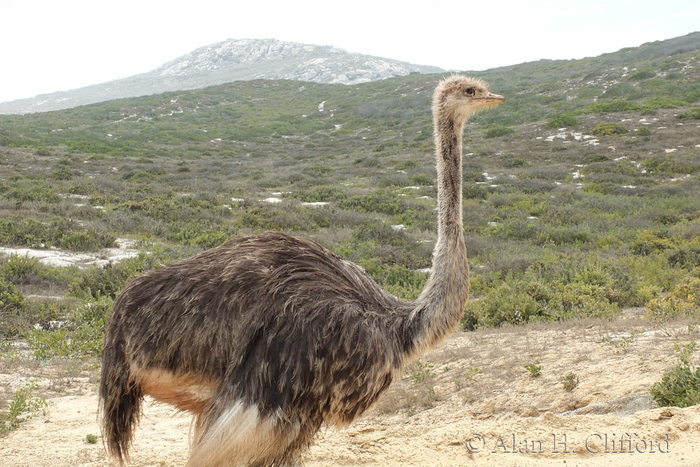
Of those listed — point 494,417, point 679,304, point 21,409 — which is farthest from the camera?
point 679,304

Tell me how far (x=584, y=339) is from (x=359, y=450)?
2745 millimetres

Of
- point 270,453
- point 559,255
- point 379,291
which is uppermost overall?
point 379,291

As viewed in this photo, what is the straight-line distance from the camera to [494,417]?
3943 mm

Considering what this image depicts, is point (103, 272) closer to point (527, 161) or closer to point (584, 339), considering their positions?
point (584, 339)

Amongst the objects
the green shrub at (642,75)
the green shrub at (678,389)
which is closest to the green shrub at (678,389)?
the green shrub at (678,389)

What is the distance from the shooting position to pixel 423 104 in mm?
43250

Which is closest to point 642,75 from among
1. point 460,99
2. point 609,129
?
point 609,129

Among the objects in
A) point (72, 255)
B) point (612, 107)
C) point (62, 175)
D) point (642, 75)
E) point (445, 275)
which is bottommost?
point (72, 255)

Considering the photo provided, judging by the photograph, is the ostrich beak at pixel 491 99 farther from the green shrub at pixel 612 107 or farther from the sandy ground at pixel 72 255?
the green shrub at pixel 612 107

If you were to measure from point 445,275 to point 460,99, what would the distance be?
122cm

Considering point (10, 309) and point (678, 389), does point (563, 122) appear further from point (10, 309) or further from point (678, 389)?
point (678, 389)

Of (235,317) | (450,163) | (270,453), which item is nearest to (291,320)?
(235,317)

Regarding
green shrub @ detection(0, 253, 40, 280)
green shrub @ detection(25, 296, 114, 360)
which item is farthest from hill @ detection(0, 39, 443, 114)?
green shrub @ detection(25, 296, 114, 360)
